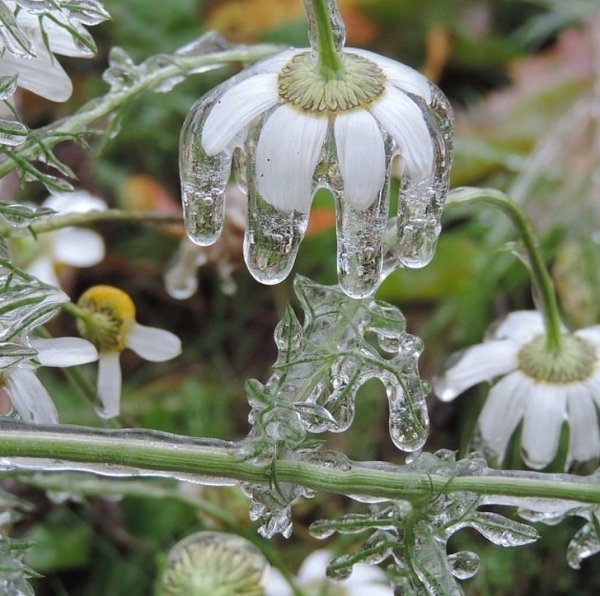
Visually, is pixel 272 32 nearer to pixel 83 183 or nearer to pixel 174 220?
pixel 83 183

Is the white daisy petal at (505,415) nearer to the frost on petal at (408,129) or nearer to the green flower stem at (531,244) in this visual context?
the green flower stem at (531,244)

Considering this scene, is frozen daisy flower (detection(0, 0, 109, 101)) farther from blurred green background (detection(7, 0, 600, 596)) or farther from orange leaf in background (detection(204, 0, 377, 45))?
orange leaf in background (detection(204, 0, 377, 45))

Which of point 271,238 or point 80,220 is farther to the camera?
point 80,220

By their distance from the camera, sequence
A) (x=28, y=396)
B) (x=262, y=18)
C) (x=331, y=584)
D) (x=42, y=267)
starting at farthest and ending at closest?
(x=262, y=18), (x=42, y=267), (x=331, y=584), (x=28, y=396)

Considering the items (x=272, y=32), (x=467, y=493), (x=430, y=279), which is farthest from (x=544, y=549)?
(x=272, y=32)

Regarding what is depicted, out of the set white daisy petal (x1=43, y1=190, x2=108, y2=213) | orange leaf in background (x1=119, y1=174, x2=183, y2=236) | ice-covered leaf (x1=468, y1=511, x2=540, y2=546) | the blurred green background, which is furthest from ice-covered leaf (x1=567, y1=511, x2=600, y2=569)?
orange leaf in background (x1=119, y1=174, x2=183, y2=236)

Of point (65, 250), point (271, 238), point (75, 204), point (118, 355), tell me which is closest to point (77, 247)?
point (65, 250)

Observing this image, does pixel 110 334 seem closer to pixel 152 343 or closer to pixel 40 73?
pixel 152 343

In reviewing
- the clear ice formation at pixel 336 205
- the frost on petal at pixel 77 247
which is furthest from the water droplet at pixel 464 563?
the frost on petal at pixel 77 247
